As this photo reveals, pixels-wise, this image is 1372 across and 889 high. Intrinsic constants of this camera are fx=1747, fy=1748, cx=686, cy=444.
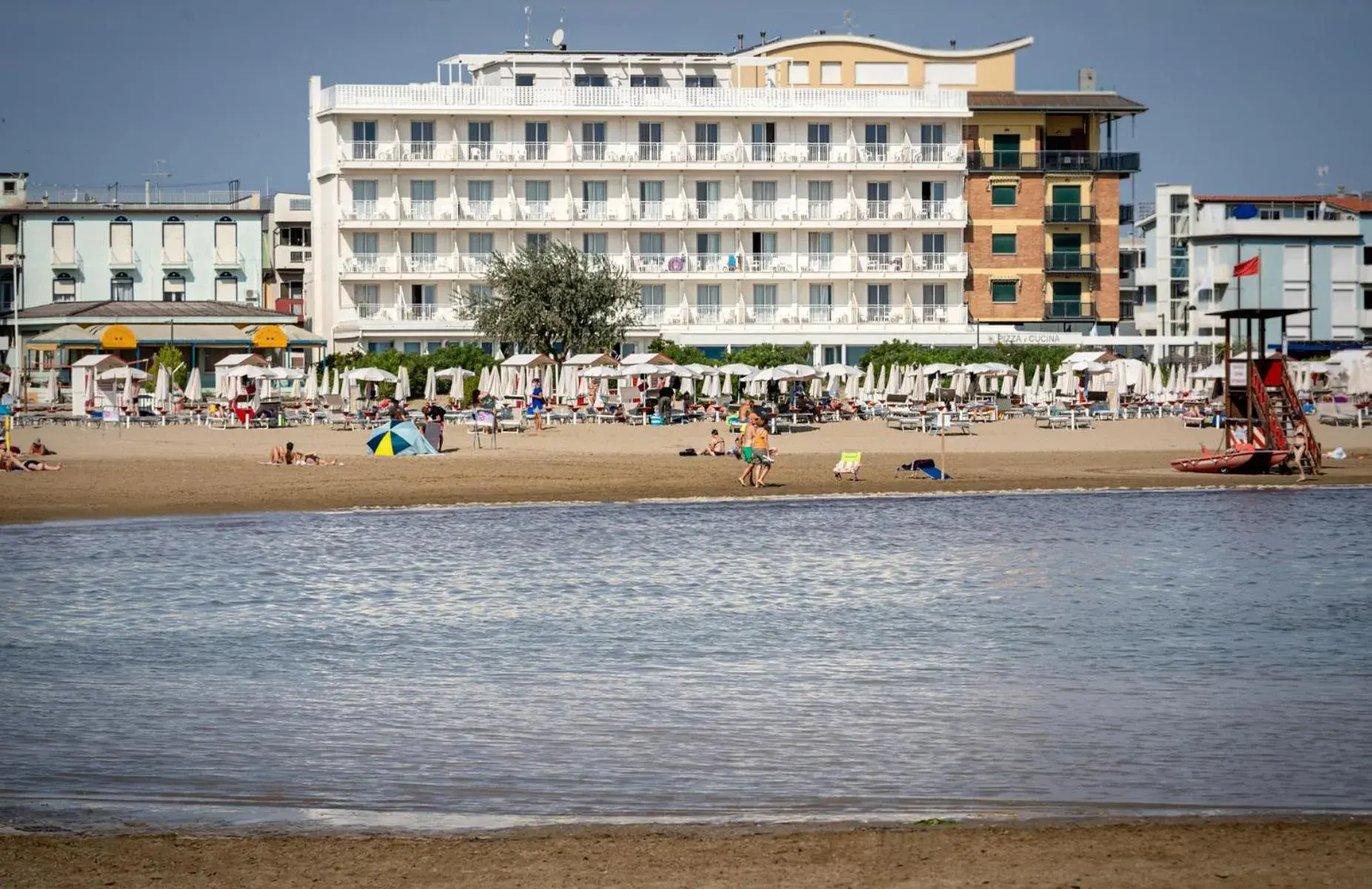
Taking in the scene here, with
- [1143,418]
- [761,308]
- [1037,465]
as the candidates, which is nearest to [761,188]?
[761,308]

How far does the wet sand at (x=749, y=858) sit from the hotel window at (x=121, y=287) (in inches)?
3234

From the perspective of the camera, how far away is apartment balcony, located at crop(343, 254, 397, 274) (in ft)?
251

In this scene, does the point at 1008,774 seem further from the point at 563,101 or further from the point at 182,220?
the point at 182,220

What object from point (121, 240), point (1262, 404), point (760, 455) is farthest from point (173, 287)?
point (1262, 404)

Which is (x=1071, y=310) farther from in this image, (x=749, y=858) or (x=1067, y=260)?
(x=749, y=858)

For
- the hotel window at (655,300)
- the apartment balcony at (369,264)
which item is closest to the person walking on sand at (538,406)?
the hotel window at (655,300)

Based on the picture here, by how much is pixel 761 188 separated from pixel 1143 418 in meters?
29.0

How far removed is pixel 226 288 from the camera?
87.8 metres

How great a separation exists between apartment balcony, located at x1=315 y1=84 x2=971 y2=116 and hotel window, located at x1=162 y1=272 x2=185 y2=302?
46.5 feet

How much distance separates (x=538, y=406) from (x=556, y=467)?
15.6 metres

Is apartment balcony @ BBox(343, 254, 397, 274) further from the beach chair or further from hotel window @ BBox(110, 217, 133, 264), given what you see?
the beach chair

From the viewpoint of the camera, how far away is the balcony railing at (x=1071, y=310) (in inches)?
3221

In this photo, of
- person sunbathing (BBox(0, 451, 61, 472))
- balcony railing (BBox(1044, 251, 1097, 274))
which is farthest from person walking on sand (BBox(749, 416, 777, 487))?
balcony railing (BBox(1044, 251, 1097, 274))

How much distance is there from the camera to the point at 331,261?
78812mm
